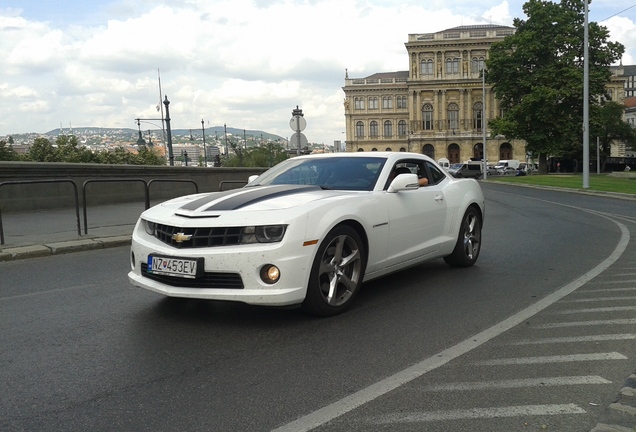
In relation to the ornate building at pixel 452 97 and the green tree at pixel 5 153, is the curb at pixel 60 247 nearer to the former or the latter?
the green tree at pixel 5 153

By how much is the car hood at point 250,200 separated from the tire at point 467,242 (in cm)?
229

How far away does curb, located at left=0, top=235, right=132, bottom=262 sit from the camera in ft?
27.6

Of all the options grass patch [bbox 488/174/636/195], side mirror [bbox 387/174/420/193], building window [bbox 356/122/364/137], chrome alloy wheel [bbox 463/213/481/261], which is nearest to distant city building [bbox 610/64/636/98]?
building window [bbox 356/122/364/137]

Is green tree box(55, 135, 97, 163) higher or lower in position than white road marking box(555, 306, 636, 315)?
higher

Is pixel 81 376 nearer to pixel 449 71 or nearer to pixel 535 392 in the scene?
pixel 535 392

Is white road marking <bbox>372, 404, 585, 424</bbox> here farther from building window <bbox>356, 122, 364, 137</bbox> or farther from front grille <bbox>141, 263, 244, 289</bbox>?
building window <bbox>356, 122, 364, 137</bbox>

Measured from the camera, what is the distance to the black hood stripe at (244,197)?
4.99 meters

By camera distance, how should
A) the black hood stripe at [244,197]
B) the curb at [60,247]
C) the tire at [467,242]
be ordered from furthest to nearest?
the curb at [60,247], the tire at [467,242], the black hood stripe at [244,197]

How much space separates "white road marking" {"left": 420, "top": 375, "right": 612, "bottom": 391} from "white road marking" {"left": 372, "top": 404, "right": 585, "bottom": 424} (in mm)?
299

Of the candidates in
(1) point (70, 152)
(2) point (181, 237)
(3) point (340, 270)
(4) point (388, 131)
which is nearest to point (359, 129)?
(4) point (388, 131)

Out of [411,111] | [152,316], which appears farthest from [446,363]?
[411,111]

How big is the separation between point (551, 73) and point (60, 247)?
49.4 metres

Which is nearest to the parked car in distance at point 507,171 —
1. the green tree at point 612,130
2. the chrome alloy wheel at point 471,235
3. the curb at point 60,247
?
the green tree at point 612,130

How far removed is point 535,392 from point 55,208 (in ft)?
45.5
